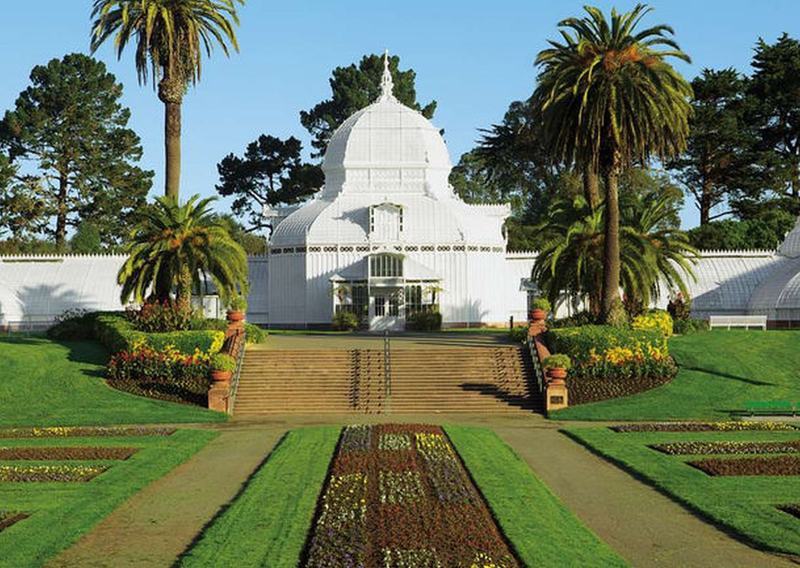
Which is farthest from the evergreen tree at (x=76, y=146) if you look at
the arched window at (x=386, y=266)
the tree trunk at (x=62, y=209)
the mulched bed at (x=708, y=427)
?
the mulched bed at (x=708, y=427)

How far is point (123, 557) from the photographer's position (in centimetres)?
1767

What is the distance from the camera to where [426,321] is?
6222cm

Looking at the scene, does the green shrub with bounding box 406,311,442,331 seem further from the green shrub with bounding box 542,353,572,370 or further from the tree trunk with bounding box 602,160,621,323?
the green shrub with bounding box 542,353,572,370

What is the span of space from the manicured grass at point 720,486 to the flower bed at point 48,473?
12594 millimetres

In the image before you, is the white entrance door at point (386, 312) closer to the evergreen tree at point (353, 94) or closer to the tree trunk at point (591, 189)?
the tree trunk at point (591, 189)

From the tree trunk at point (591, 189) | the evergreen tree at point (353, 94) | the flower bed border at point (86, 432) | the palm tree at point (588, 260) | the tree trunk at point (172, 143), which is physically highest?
the evergreen tree at point (353, 94)

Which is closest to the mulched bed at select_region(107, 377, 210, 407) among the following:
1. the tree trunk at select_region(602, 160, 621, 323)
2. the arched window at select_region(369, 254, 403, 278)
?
the tree trunk at select_region(602, 160, 621, 323)

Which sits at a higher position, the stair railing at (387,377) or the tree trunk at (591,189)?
the tree trunk at (591,189)

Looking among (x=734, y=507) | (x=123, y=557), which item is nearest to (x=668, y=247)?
(x=734, y=507)

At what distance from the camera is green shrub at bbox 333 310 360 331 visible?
6244 cm

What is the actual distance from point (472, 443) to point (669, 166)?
69.6m

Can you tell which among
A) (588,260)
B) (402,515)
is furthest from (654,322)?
(402,515)

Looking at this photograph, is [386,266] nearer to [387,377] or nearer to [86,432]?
[387,377]

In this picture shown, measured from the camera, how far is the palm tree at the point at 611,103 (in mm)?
41438
